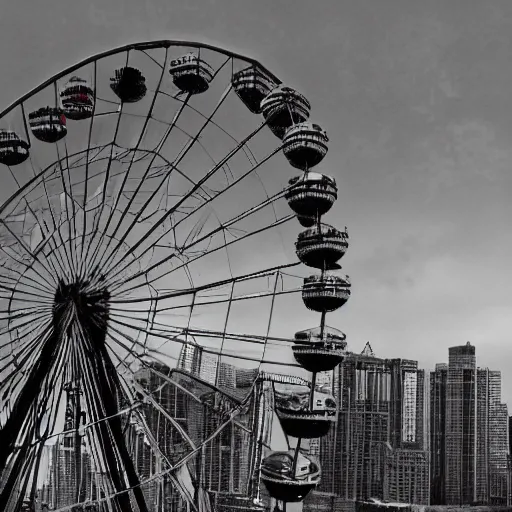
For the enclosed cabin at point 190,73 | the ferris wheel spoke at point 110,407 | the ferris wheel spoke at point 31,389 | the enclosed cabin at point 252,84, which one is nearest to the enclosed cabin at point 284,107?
the enclosed cabin at point 252,84

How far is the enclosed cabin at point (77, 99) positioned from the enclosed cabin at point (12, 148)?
1.90 feet

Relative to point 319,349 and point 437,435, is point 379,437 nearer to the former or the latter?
point 437,435

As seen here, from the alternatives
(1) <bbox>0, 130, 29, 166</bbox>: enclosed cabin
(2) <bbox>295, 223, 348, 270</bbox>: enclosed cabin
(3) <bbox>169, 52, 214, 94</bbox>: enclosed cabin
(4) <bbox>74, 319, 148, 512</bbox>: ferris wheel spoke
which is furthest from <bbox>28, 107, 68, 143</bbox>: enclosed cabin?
(2) <bbox>295, 223, 348, 270</bbox>: enclosed cabin

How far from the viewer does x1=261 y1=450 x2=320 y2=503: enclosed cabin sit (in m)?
7.00

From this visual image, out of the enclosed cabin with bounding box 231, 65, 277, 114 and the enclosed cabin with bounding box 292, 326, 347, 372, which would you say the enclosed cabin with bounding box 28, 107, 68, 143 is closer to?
the enclosed cabin with bounding box 231, 65, 277, 114

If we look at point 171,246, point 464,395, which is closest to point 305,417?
point 171,246

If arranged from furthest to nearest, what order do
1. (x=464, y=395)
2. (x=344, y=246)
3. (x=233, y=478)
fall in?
(x=464, y=395) < (x=233, y=478) < (x=344, y=246)

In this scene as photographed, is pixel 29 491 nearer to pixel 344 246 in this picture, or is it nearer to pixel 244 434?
pixel 244 434

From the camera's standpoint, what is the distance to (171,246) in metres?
7.82

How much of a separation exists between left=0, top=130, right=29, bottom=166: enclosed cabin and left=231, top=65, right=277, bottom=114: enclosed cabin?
2250mm

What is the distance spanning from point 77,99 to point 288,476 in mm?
4090

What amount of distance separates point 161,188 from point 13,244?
1.59 meters

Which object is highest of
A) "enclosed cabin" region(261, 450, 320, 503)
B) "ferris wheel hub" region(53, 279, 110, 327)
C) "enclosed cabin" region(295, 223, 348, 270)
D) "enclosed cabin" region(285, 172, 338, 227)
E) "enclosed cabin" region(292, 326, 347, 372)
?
"enclosed cabin" region(285, 172, 338, 227)

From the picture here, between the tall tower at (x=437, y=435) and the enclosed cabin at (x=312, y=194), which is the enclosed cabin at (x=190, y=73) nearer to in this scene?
the enclosed cabin at (x=312, y=194)
